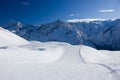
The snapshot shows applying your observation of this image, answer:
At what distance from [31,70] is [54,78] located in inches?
83.1

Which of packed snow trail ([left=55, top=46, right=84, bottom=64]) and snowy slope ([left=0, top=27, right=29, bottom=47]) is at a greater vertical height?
snowy slope ([left=0, top=27, right=29, bottom=47])

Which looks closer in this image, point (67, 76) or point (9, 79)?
point (9, 79)

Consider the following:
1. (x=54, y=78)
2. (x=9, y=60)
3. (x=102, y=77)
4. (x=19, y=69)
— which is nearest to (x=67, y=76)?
(x=54, y=78)

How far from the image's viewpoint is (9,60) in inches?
642

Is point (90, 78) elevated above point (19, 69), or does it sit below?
below

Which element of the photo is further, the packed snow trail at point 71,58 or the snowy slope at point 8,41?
the snowy slope at point 8,41

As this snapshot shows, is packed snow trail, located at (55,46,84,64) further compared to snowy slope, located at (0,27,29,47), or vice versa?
snowy slope, located at (0,27,29,47)

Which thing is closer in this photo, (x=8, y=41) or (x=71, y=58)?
(x=71, y=58)

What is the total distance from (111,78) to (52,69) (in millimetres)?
4412

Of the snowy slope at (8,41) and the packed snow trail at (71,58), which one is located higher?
the snowy slope at (8,41)

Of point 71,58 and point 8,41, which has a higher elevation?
point 8,41

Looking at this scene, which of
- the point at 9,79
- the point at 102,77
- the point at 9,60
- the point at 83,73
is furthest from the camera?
the point at 9,60

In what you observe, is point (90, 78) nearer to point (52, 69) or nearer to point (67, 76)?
point (67, 76)

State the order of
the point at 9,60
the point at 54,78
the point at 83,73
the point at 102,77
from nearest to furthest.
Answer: the point at 54,78, the point at 102,77, the point at 83,73, the point at 9,60
